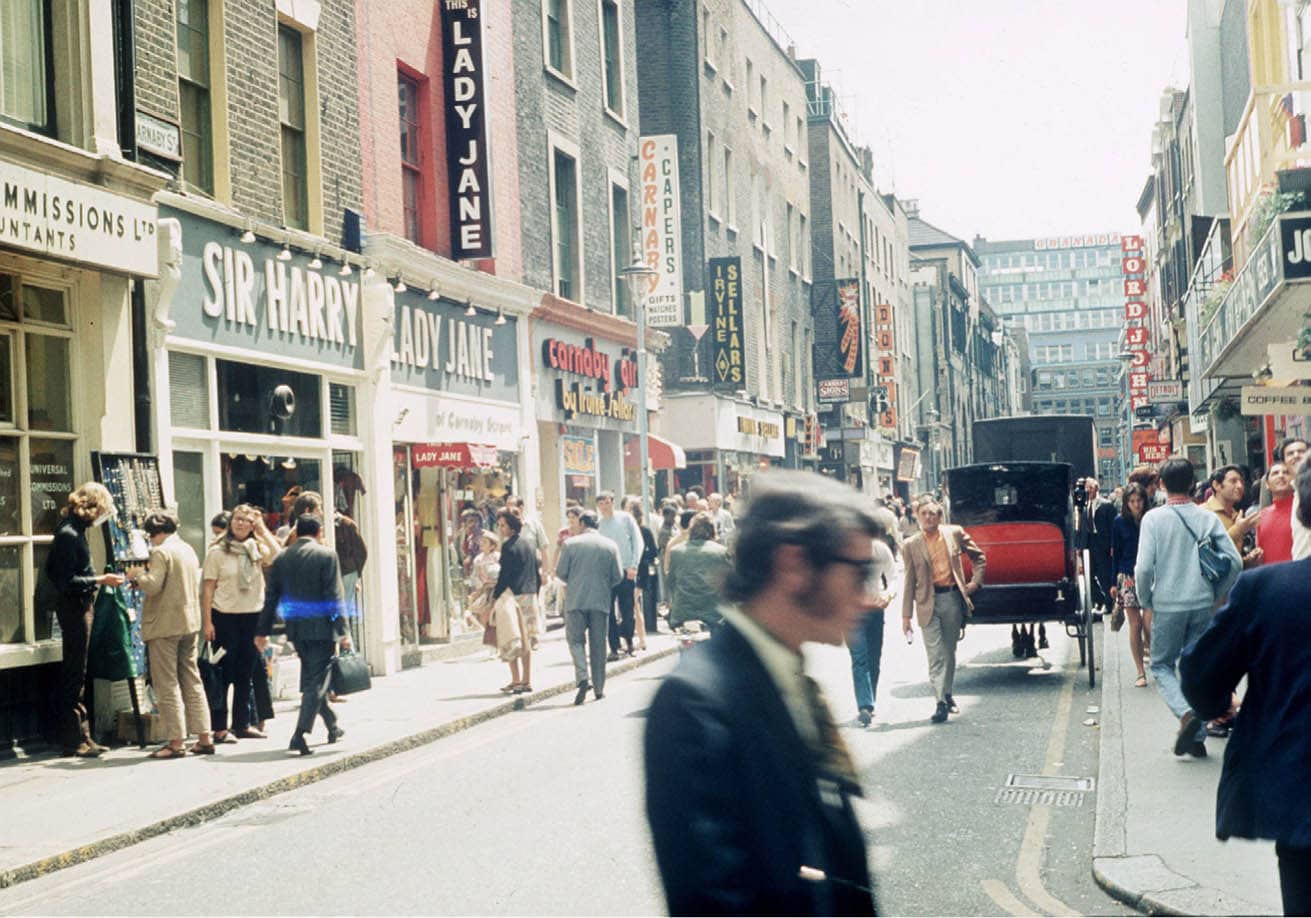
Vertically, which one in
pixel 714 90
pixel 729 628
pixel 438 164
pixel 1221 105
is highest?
pixel 714 90

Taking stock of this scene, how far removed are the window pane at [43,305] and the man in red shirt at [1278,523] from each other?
9.01 meters

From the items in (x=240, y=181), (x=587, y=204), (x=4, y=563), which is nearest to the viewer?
(x=4, y=563)

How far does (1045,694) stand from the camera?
13617mm

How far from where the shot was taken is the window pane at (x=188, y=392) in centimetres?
1330

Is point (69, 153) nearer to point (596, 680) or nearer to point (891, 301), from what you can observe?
point (596, 680)

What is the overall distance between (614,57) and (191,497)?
53.4 feet

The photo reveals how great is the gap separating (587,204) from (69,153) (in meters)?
14.2

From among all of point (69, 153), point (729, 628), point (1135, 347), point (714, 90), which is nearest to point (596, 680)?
point (69, 153)

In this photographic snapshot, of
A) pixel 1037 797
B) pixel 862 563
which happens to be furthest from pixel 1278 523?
pixel 862 563

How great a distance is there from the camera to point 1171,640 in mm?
9367

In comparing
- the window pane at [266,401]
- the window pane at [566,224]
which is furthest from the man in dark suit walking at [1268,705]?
the window pane at [566,224]

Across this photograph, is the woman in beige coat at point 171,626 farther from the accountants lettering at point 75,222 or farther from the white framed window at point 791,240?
the white framed window at point 791,240

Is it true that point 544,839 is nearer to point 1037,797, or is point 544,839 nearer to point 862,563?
point 1037,797

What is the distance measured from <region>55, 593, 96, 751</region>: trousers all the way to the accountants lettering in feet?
8.61
